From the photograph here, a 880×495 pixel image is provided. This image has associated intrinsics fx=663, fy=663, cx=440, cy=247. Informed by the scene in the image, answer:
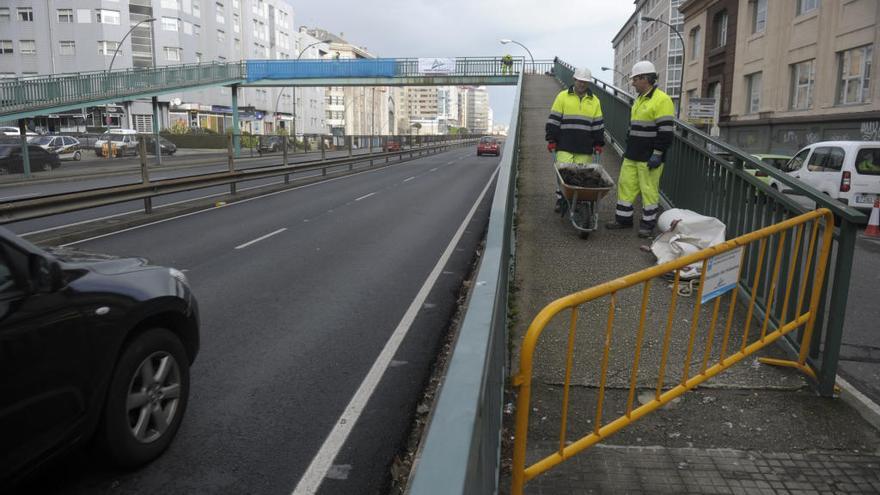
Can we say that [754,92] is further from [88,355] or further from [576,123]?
[88,355]

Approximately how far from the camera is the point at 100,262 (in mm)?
3605

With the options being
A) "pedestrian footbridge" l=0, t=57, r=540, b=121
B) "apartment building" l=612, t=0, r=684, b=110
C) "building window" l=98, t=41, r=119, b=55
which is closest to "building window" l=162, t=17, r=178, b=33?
"building window" l=98, t=41, r=119, b=55

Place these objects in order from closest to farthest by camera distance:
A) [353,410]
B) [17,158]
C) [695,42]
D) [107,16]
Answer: [353,410], [17,158], [695,42], [107,16]

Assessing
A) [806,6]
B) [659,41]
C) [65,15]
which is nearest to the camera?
[806,6]

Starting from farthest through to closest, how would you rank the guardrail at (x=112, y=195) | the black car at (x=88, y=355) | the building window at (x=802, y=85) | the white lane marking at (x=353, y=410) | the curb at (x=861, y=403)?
the building window at (x=802, y=85) < the guardrail at (x=112, y=195) < the curb at (x=861, y=403) < the white lane marking at (x=353, y=410) < the black car at (x=88, y=355)

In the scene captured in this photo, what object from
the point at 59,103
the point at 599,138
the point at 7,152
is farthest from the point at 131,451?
the point at 59,103

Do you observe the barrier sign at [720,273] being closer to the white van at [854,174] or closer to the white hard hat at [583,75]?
the white hard hat at [583,75]

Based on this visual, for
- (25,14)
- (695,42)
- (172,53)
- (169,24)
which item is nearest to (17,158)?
(695,42)

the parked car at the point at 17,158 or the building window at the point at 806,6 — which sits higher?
the building window at the point at 806,6

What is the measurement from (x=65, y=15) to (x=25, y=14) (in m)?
3.44

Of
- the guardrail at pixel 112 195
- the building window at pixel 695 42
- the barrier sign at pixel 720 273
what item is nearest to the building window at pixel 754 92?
the building window at pixel 695 42

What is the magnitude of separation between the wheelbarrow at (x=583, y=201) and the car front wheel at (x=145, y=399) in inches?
198

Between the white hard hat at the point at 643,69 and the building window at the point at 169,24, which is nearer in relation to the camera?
the white hard hat at the point at 643,69

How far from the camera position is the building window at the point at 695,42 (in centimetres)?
4378
